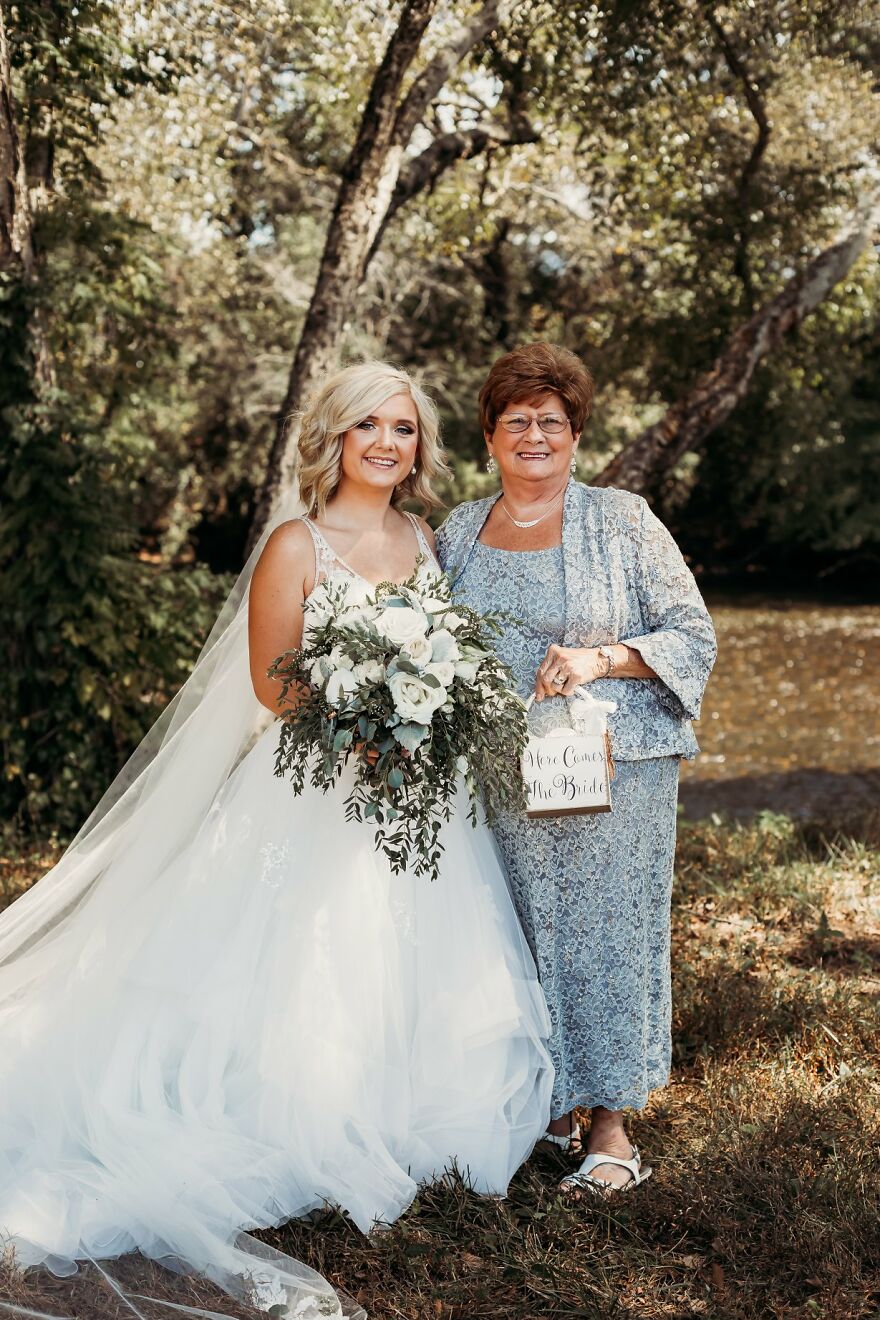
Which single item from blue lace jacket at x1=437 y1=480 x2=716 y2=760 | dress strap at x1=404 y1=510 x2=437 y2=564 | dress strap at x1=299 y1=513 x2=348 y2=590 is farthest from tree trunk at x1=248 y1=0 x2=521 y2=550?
blue lace jacket at x1=437 y1=480 x2=716 y2=760

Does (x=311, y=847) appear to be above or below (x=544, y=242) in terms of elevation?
below

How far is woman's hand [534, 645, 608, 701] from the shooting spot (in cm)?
315

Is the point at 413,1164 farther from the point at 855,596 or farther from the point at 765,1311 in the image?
the point at 855,596

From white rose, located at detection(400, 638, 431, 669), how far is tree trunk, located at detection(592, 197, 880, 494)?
13.9 feet

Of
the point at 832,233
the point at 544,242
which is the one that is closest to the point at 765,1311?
the point at 832,233

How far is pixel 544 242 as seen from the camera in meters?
19.6

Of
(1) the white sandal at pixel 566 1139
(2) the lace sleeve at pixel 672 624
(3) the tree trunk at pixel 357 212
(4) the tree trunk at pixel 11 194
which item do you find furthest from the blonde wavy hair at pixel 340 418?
(4) the tree trunk at pixel 11 194

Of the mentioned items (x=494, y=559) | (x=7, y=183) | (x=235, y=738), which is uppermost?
(x=7, y=183)

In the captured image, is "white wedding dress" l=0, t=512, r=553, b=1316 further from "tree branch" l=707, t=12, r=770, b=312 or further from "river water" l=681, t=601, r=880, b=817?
"tree branch" l=707, t=12, r=770, b=312

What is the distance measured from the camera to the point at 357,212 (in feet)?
20.4

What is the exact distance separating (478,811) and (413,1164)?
3.17 ft

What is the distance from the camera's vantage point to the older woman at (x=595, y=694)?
10.8 feet

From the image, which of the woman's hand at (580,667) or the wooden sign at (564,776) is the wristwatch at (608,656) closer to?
the woman's hand at (580,667)

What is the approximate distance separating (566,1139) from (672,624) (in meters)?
1.58
